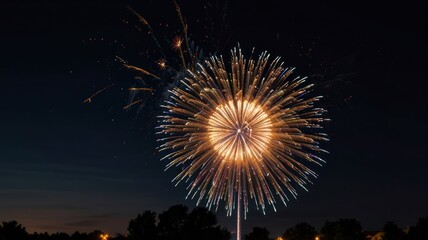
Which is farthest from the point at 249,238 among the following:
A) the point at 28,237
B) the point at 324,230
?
the point at 28,237

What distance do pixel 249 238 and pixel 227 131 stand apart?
11549cm

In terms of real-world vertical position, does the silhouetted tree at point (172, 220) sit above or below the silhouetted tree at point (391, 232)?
above

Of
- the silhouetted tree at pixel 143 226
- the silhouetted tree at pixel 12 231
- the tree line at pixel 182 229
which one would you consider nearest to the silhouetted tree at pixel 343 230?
the tree line at pixel 182 229

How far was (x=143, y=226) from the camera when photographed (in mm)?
137500

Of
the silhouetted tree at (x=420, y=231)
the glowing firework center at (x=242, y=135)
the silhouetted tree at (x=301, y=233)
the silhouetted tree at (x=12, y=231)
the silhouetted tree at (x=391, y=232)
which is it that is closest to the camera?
the glowing firework center at (x=242, y=135)

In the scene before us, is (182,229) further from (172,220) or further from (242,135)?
(242,135)

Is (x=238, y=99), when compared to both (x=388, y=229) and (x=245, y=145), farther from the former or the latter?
(x=388, y=229)

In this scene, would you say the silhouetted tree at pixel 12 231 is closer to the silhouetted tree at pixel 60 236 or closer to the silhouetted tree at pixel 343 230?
the silhouetted tree at pixel 60 236

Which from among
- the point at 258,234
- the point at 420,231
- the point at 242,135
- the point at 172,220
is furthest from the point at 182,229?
the point at 242,135

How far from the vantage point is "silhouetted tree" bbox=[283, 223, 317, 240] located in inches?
5979

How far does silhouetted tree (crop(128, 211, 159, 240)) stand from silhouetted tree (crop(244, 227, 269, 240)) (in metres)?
28.1

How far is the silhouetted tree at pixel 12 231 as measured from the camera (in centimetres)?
12010

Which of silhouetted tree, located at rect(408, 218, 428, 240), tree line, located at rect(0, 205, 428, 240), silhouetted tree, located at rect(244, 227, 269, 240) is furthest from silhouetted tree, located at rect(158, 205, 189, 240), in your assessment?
silhouetted tree, located at rect(408, 218, 428, 240)

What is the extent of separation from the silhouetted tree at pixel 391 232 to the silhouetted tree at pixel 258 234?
50.2 metres
